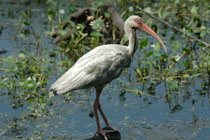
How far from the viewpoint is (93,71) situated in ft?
16.9

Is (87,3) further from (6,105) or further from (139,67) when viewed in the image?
(6,105)

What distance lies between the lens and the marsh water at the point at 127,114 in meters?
5.40

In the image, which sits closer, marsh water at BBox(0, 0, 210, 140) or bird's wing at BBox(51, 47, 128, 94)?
bird's wing at BBox(51, 47, 128, 94)

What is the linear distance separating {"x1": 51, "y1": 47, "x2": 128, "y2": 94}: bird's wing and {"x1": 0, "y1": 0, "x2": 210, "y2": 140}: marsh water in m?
0.65

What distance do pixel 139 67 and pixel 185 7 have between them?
4.82m

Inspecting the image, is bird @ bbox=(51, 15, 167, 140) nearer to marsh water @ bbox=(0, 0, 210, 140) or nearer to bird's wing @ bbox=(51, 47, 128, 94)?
bird's wing @ bbox=(51, 47, 128, 94)

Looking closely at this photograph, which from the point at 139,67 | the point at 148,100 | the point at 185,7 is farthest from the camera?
the point at 185,7

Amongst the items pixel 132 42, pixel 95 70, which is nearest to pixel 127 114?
pixel 132 42

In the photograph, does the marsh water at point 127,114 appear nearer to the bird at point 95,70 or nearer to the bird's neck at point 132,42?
the bird at point 95,70

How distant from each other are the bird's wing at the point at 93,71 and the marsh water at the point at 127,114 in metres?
0.65

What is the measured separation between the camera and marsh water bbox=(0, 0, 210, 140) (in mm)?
5402

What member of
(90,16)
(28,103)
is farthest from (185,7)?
(28,103)

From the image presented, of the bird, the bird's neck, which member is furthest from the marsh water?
the bird's neck

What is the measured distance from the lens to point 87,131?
548 centimetres
